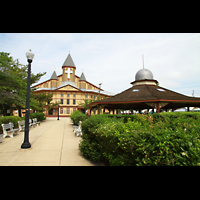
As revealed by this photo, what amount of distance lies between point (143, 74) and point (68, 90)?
1607 inches

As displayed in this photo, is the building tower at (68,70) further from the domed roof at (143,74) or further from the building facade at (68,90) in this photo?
the domed roof at (143,74)

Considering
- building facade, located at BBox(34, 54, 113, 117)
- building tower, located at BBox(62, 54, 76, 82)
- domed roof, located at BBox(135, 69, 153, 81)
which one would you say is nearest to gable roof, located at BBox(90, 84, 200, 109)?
domed roof, located at BBox(135, 69, 153, 81)

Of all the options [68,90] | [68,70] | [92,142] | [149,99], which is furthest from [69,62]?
[92,142]

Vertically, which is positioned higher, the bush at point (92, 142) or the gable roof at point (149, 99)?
the gable roof at point (149, 99)

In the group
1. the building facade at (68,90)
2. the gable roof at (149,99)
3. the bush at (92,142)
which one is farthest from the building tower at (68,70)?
the bush at (92,142)

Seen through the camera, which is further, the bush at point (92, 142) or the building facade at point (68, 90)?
the building facade at point (68, 90)

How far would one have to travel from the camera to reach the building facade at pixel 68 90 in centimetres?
5859

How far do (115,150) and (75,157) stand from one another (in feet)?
8.88

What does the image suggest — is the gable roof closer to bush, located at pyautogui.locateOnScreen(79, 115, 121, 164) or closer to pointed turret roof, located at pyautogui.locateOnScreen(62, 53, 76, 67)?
bush, located at pyautogui.locateOnScreen(79, 115, 121, 164)

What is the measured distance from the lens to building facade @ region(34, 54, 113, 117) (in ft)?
192

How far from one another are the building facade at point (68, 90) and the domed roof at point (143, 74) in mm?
33114
